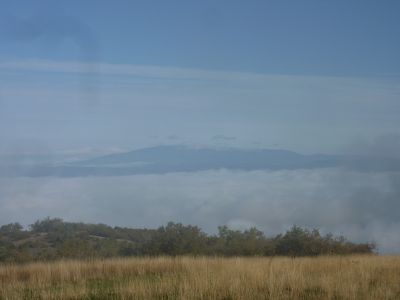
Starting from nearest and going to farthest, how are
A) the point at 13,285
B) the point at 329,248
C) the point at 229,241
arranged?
1. the point at 13,285
2. the point at 329,248
3. the point at 229,241

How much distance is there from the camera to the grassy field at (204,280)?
629 inches

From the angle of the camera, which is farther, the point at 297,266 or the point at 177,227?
the point at 177,227

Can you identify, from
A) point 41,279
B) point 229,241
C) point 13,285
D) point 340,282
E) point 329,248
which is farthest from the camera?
point 229,241

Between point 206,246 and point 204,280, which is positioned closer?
point 204,280

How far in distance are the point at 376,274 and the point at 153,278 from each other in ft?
20.2

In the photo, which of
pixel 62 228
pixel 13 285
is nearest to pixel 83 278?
pixel 13 285

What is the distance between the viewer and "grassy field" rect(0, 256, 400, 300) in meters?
16.0

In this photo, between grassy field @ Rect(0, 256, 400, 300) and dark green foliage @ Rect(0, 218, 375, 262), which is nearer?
grassy field @ Rect(0, 256, 400, 300)

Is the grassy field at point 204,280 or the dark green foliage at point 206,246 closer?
the grassy field at point 204,280

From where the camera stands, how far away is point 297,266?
20.5 meters

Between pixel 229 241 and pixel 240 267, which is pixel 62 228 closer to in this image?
pixel 229 241

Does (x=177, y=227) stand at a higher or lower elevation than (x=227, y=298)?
higher

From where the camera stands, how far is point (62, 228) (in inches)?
2003

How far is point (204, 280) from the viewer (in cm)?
1691
